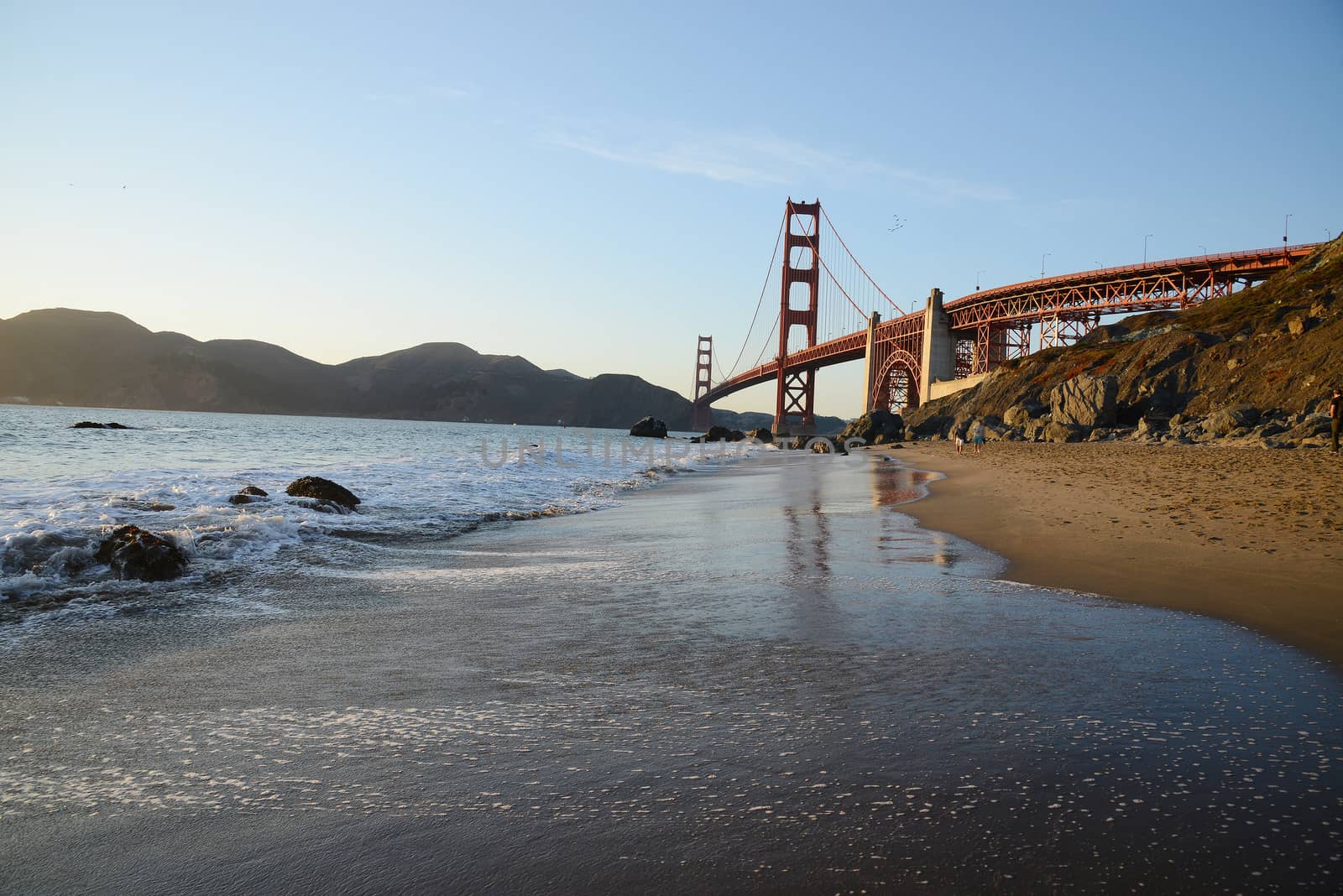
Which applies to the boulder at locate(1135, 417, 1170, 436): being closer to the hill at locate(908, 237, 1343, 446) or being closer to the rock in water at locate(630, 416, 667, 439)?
the hill at locate(908, 237, 1343, 446)

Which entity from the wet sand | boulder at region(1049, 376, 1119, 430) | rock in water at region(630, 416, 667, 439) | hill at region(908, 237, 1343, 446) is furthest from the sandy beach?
rock in water at region(630, 416, 667, 439)

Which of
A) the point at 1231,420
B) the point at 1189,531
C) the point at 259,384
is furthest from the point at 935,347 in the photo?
the point at 259,384

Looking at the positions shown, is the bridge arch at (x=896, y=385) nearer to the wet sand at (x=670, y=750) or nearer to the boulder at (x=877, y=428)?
the boulder at (x=877, y=428)

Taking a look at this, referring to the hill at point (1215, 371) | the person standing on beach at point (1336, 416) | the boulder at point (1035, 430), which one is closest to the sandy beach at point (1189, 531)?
the person standing on beach at point (1336, 416)

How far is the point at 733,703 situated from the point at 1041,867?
1334mm

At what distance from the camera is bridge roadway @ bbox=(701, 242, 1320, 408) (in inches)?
1900

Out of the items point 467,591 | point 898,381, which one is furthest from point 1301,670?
point 898,381

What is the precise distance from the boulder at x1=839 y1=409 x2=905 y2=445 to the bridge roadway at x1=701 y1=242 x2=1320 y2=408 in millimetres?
9669

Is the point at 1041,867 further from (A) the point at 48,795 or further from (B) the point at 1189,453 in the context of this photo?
(B) the point at 1189,453

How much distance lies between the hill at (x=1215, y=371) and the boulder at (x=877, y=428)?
1.54m

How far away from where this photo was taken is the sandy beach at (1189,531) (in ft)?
16.0

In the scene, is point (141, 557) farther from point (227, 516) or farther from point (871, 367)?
point (871, 367)

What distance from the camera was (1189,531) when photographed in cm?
745

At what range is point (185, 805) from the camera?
2.22 meters
